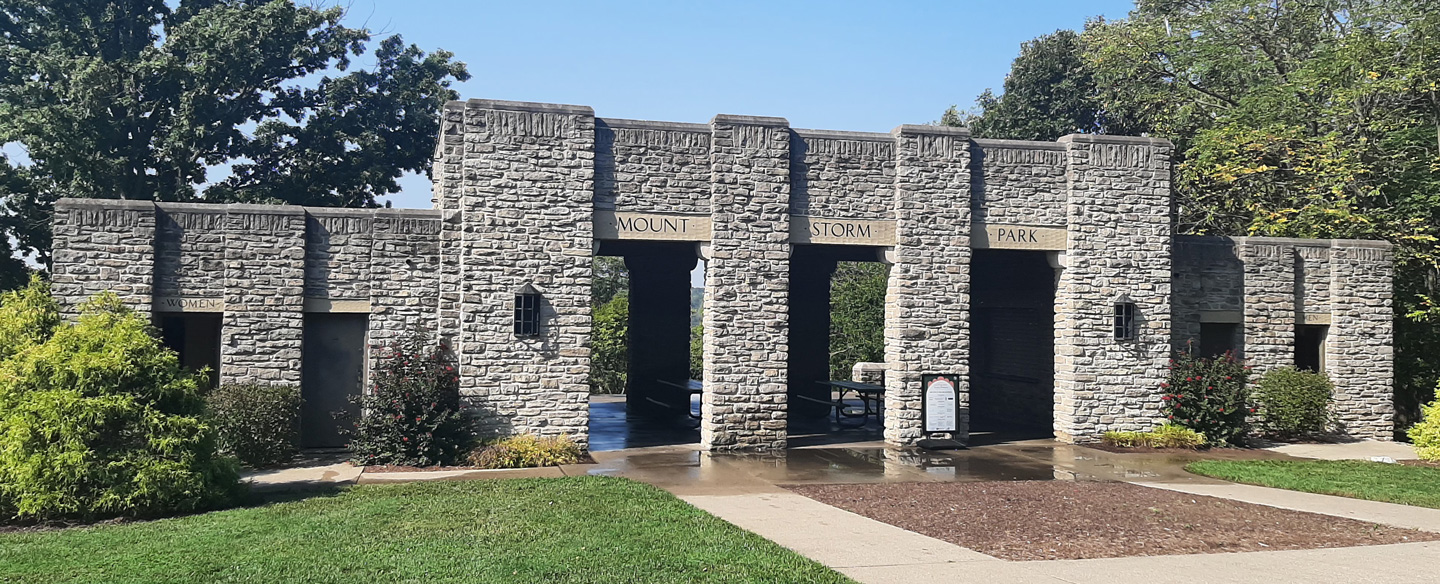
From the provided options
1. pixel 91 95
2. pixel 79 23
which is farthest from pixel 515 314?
pixel 79 23

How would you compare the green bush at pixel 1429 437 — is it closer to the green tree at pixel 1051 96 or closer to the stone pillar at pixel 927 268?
the stone pillar at pixel 927 268

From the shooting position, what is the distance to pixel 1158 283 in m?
16.3

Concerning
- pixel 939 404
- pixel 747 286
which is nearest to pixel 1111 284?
pixel 939 404

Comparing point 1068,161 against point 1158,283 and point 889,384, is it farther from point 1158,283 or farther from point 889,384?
point 889,384

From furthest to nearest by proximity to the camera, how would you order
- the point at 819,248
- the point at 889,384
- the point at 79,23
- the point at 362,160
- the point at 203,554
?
the point at 362,160 < the point at 79,23 < the point at 819,248 < the point at 889,384 < the point at 203,554

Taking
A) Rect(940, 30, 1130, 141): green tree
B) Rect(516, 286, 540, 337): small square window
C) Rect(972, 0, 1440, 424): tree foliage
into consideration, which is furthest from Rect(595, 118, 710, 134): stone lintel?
Rect(940, 30, 1130, 141): green tree

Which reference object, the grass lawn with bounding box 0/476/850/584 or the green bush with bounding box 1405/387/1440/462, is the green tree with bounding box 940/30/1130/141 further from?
the grass lawn with bounding box 0/476/850/584

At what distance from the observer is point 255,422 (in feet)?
43.0

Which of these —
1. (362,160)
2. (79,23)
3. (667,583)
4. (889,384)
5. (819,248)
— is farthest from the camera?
(362,160)

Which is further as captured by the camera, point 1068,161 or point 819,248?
point 819,248

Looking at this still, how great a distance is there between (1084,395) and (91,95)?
2113 cm

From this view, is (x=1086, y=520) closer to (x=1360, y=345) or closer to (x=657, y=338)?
(x=1360, y=345)

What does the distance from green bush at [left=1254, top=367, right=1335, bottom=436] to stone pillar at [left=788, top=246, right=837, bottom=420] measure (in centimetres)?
821

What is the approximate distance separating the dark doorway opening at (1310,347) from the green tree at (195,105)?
21.8m
